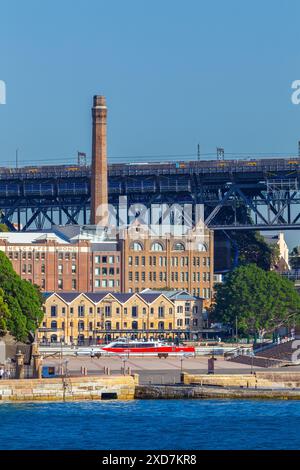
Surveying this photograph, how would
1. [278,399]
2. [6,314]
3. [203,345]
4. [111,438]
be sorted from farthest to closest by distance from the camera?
[203,345] < [6,314] < [278,399] < [111,438]

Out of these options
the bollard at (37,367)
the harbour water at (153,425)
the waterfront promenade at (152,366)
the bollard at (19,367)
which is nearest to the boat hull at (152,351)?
the waterfront promenade at (152,366)

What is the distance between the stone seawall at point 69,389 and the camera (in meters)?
116

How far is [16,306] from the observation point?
144 metres

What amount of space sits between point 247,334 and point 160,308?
31.3 ft

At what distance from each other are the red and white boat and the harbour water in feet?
157

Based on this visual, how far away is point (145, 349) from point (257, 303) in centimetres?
2631

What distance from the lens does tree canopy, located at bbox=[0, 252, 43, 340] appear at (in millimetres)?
139375

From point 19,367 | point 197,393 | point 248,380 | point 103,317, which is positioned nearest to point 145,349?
point 103,317

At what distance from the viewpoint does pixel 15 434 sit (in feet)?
341

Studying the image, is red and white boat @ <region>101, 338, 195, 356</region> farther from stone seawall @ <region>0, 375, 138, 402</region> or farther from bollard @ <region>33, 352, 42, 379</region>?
stone seawall @ <region>0, 375, 138, 402</region>

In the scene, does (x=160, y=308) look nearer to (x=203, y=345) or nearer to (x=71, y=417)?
(x=203, y=345)
